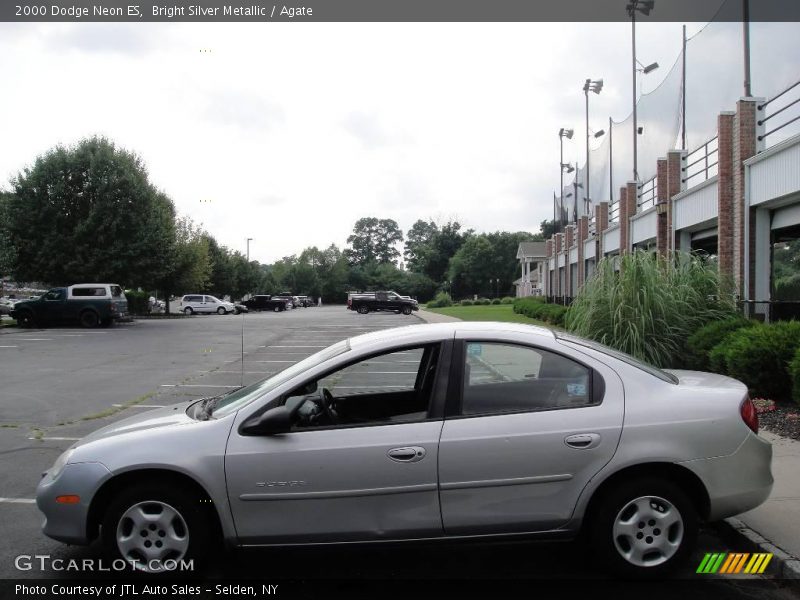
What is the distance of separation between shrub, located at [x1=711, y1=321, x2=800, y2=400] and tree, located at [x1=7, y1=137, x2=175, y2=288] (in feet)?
103

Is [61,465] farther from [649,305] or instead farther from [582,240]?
[582,240]

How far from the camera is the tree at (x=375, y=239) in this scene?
130 m

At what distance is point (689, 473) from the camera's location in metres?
3.93

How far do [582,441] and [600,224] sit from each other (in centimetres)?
2978

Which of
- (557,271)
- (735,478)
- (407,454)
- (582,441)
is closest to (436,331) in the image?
(407,454)

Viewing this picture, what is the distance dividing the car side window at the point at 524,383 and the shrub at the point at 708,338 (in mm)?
6761

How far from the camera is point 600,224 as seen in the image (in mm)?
31938

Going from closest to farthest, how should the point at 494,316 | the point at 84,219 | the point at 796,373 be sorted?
the point at 796,373
the point at 494,316
the point at 84,219

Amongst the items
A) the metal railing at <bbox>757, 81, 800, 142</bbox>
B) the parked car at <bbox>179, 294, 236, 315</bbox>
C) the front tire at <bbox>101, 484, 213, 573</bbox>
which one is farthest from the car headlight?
the parked car at <bbox>179, 294, 236, 315</bbox>

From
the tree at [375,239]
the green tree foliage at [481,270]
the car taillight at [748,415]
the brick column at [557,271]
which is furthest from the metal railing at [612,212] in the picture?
the tree at [375,239]

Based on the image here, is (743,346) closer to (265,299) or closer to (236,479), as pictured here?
(236,479)

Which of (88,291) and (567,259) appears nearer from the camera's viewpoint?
(88,291)

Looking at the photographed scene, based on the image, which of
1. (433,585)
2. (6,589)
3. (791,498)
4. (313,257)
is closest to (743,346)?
(791,498)

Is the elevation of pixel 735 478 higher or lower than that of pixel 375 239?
lower
